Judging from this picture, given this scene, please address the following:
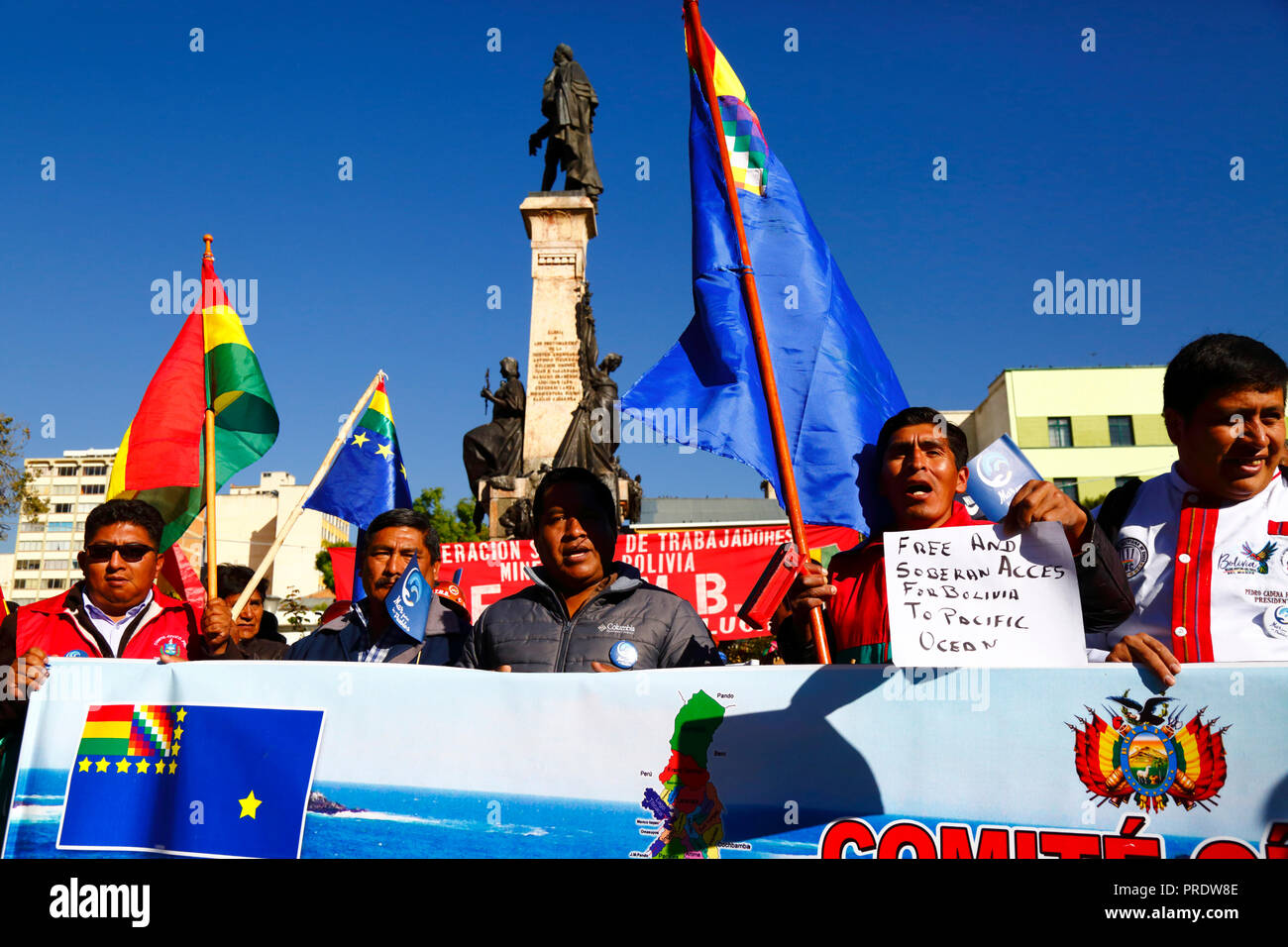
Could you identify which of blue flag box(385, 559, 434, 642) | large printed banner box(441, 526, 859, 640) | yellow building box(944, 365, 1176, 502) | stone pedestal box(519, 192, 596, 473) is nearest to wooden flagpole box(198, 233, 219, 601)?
blue flag box(385, 559, 434, 642)

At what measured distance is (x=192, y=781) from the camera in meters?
2.80

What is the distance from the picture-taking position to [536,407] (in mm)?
12859

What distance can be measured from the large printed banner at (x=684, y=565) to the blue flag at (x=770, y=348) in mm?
5883

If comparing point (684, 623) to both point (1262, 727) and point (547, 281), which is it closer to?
point (1262, 727)

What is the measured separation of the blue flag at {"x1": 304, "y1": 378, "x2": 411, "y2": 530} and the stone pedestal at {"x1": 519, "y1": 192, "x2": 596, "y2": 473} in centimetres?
588

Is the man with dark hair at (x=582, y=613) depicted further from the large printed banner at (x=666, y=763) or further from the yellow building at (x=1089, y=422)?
the yellow building at (x=1089, y=422)

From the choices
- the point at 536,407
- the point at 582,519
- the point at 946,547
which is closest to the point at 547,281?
the point at 536,407

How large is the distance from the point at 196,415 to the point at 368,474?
1.32 metres

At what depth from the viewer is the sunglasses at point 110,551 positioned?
337 cm

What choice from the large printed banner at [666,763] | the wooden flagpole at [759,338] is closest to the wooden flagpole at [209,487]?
the large printed banner at [666,763]

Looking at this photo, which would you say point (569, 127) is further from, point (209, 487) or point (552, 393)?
point (209, 487)

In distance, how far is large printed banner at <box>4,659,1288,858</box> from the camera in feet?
7.86

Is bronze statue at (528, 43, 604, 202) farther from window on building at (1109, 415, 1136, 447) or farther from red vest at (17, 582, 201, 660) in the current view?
window on building at (1109, 415, 1136, 447)

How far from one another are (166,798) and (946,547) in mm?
2246
